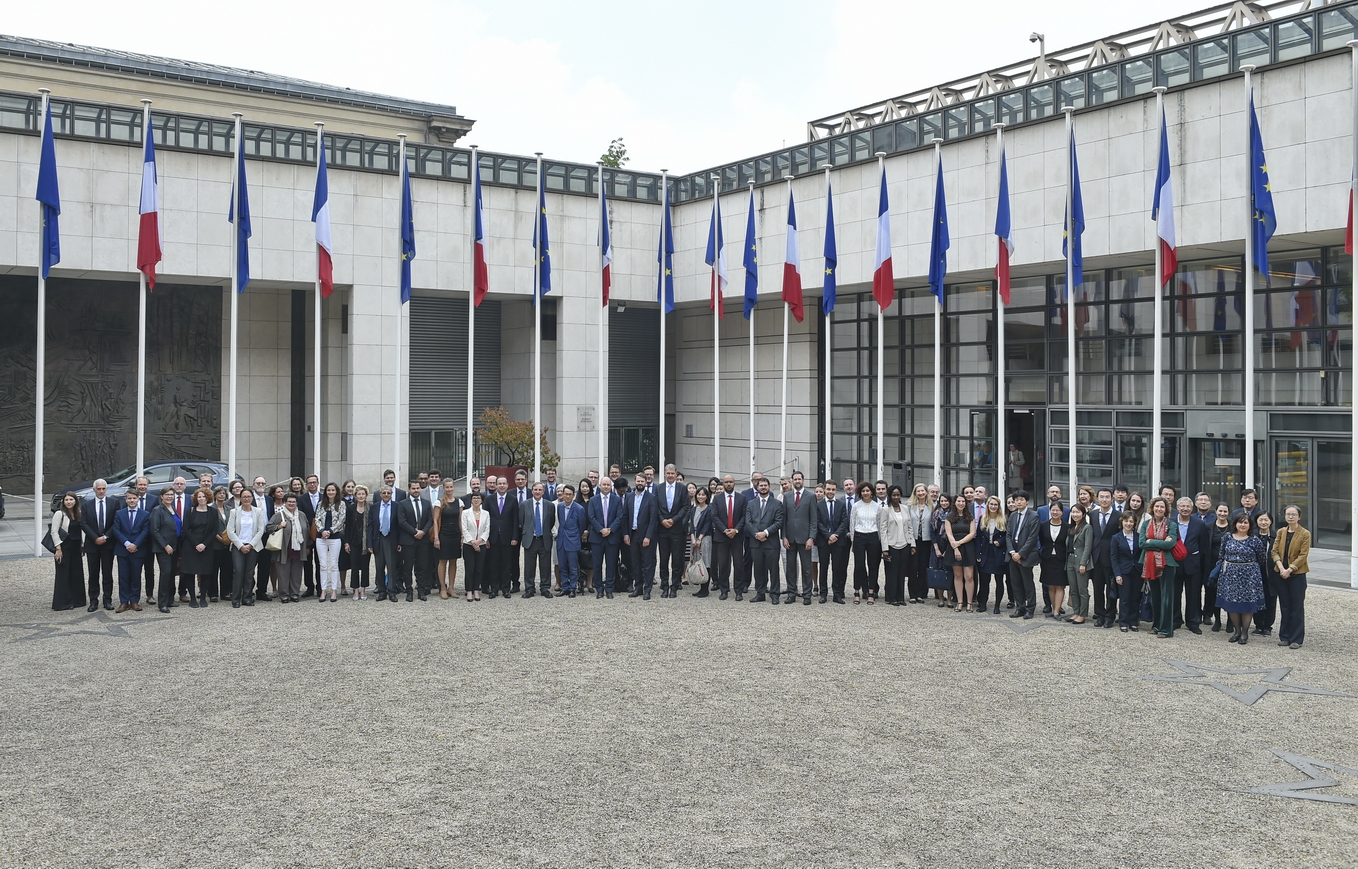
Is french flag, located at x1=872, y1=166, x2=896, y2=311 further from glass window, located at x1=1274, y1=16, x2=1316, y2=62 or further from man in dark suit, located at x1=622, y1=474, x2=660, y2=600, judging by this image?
man in dark suit, located at x1=622, y1=474, x2=660, y2=600

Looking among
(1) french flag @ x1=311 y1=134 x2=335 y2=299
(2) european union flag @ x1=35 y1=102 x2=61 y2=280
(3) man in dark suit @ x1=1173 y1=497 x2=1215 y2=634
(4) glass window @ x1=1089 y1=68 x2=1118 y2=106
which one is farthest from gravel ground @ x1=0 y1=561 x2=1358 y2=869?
(4) glass window @ x1=1089 y1=68 x2=1118 y2=106

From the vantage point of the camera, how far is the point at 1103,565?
12.8m

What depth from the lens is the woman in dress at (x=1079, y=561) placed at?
1271 cm

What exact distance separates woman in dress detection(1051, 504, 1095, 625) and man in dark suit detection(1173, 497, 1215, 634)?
0.97 meters

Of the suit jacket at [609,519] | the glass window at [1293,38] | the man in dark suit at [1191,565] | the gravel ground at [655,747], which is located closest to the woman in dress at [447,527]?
the suit jacket at [609,519]

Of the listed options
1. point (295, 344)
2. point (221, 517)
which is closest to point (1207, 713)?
point (221, 517)

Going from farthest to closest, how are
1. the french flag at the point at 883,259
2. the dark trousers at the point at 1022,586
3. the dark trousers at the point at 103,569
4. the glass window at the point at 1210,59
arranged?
the french flag at the point at 883,259
the glass window at the point at 1210,59
the dark trousers at the point at 103,569
the dark trousers at the point at 1022,586

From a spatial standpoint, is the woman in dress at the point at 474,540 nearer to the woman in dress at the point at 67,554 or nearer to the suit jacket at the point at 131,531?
the suit jacket at the point at 131,531

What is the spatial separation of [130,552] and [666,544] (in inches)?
273

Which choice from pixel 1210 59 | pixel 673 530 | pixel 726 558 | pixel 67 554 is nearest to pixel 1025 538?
pixel 726 558

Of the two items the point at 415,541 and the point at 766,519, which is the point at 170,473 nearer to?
the point at 415,541

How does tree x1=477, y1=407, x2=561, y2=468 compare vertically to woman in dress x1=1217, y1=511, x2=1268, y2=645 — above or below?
above

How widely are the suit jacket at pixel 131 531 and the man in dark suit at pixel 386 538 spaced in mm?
2751

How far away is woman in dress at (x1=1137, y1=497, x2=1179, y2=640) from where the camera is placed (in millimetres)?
12031
